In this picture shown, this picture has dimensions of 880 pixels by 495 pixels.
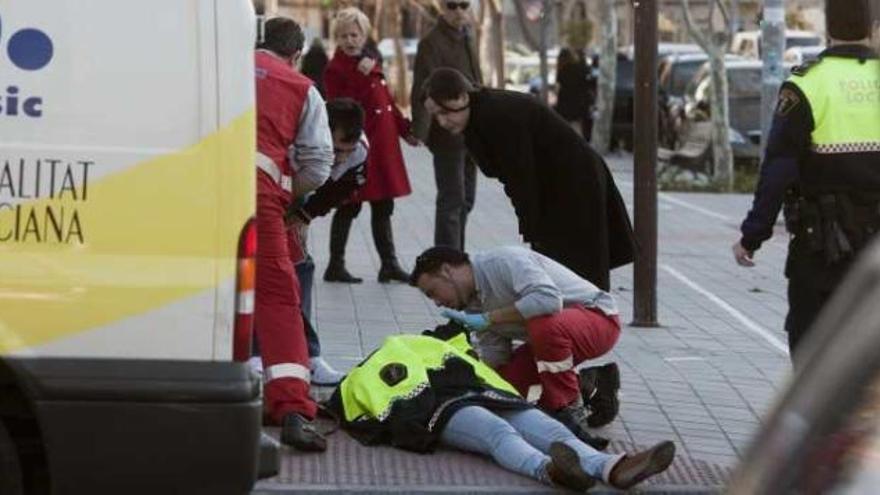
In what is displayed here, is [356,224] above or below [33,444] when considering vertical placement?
below

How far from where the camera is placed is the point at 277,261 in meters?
7.64

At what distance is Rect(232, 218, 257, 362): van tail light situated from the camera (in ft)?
17.9

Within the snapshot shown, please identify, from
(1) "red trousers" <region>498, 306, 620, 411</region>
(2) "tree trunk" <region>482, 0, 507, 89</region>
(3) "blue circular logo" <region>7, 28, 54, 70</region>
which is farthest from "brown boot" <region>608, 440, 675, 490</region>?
(2) "tree trunk" <region>482, 0, 507, 89</region>

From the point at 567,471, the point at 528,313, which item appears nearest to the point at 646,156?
the point at 528,313

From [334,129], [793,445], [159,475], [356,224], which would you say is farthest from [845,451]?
[356,224]

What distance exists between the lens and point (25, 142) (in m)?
5.37

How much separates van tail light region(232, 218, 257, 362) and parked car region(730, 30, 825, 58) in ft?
113

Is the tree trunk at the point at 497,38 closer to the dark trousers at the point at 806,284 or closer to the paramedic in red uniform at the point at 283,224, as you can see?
the paramedic in red uniform at the point at 283,224

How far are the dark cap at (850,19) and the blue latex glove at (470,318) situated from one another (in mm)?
1752

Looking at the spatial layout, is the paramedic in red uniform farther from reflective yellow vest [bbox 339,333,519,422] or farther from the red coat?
the red coat

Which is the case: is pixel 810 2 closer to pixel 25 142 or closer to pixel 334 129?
pixel 334 129

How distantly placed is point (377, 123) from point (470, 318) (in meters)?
5.31

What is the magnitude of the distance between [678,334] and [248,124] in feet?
20.7

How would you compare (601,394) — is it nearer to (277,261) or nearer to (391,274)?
(277,261)
